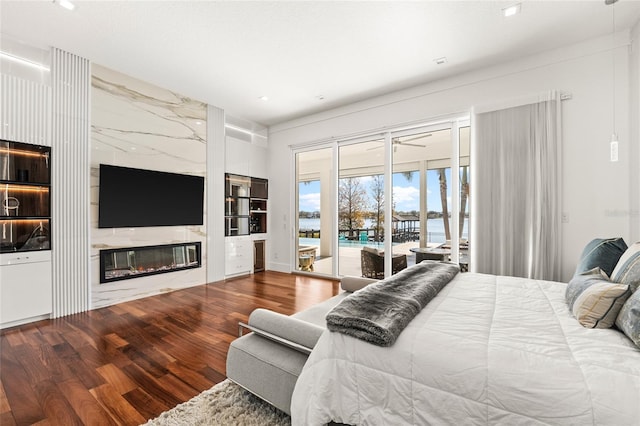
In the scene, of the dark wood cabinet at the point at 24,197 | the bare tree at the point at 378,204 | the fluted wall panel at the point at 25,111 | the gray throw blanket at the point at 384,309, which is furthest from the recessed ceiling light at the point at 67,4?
the bare tree at the point at 378,204

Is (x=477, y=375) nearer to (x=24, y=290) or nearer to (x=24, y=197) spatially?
(x=24, y=290)

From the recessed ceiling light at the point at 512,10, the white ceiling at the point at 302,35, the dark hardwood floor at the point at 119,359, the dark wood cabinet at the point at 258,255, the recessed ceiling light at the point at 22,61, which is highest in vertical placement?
the white ceiling at the point at 302,35

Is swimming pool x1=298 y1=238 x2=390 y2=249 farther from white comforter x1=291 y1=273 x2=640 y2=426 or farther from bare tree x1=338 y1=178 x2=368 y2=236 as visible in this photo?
white comforter x1=291 y1=273 x2=640 y2=426

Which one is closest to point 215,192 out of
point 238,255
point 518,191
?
point 238,255

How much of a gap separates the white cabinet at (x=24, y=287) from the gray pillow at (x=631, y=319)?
4925mm

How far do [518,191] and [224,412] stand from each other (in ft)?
12.5

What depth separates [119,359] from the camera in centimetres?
239

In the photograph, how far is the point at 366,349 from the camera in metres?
1.31

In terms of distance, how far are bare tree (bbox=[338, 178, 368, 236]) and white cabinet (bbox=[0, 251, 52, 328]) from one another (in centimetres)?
415

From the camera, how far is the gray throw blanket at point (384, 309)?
131cm

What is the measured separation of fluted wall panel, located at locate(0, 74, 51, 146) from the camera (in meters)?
3.07

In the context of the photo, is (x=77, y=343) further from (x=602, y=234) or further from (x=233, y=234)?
(x=602, y=234)

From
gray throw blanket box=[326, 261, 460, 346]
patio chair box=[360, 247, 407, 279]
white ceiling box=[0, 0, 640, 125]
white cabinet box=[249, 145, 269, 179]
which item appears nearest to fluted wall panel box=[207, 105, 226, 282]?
white cabinet box=[249, 145, 269, 179]

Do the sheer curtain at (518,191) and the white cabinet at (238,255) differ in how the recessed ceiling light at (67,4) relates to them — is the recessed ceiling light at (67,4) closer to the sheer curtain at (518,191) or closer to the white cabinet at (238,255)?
the white cabinet at (238,255)
